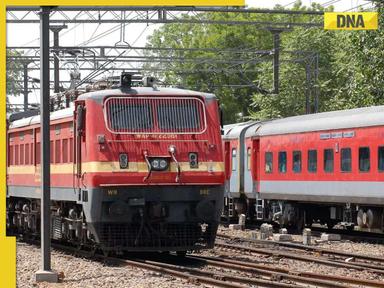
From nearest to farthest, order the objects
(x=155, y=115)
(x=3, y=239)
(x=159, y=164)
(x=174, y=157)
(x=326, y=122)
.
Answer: (x=3, y=239) → (x=159, y=164) → (x=174, y=157) → (x=155, y=115) → (x=326, y=122)

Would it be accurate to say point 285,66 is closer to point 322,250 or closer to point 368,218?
point 368,218

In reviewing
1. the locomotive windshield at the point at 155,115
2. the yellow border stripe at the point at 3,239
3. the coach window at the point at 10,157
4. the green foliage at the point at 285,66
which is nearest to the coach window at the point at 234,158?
the green foliage at the point at 285,66

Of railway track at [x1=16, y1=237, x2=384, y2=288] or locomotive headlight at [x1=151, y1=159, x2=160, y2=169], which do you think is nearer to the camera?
railway track at [x1=16, y1=237, x2=384, y2=288]

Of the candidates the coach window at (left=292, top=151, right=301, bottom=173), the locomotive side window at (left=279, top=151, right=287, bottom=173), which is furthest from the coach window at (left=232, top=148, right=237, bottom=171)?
the coach window at (left=292, top=151, right=301, bottom=173)

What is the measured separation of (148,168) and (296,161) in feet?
39.3

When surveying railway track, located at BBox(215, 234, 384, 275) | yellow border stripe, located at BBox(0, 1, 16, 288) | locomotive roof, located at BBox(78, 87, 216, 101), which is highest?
locomotive roof, located at BBox(78, 87, 216, 101)

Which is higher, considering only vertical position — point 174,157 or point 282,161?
point 174,157

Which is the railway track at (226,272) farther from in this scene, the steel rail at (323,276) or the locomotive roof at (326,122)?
the locomotive roof at (326,122)

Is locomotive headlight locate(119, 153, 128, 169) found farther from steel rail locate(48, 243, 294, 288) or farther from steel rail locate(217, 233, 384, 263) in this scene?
steel rail locate(217, 233, 384, 263)

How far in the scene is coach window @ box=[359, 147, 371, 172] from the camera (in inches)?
992

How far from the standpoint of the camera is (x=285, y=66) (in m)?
58.3

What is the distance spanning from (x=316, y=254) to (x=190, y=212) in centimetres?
405

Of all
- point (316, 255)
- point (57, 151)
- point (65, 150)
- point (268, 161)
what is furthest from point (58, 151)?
point (268, 161)

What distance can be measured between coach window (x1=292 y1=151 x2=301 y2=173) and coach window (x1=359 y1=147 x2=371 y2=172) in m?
3.88
